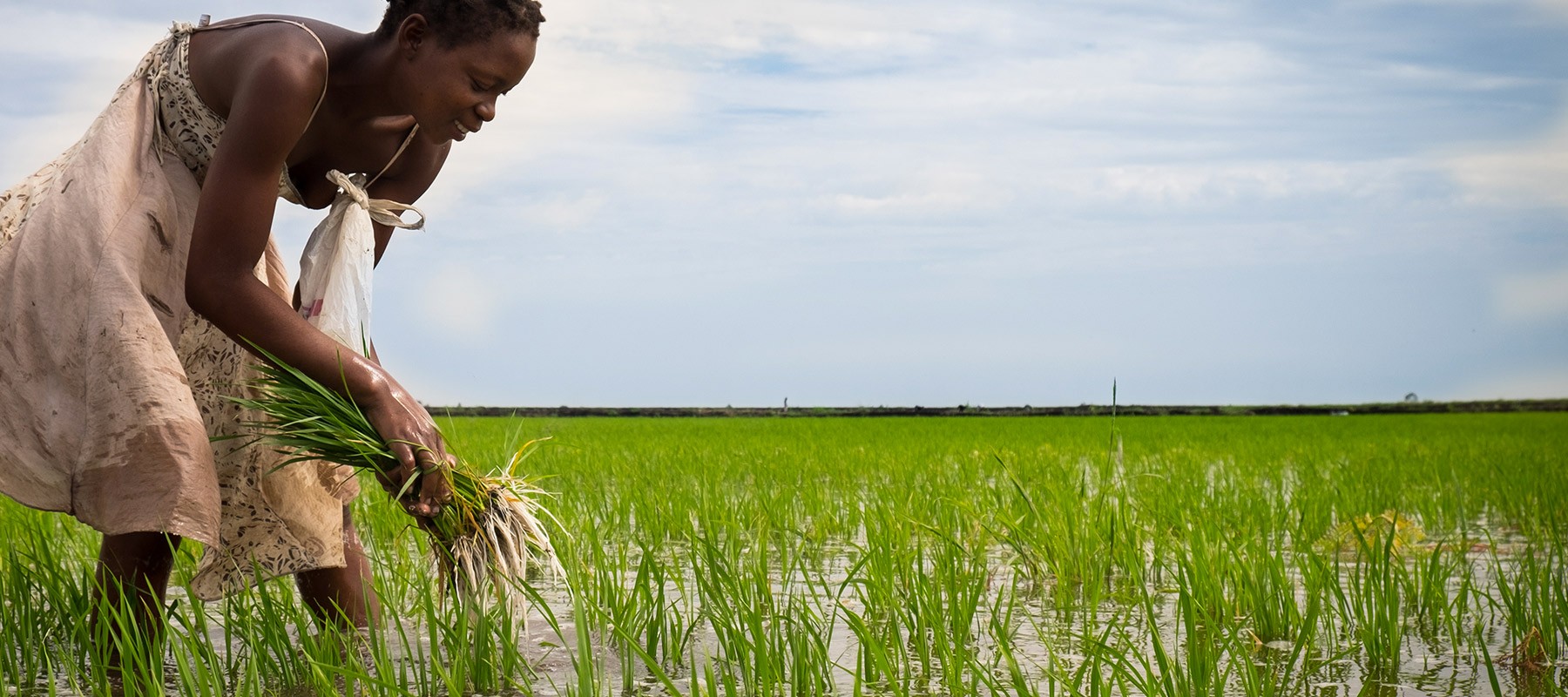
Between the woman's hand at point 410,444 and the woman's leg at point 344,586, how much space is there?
2.51 ft

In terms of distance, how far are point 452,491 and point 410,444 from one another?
14 centimetres

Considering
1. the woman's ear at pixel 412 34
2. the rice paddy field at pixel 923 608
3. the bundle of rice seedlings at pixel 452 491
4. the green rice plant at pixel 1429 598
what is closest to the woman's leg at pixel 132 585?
the rice paddy field at pixel 923 608

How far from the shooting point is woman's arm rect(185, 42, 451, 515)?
197cm

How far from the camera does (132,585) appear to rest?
2.21 meters

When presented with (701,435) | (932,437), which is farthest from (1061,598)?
(701,435)

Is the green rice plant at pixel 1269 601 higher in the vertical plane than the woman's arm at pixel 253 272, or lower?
lower

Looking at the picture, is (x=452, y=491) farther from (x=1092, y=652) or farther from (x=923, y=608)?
(x=1092, y=652)

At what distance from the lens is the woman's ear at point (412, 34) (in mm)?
2111

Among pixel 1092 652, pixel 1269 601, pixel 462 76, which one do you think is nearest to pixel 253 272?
pixel 462 76

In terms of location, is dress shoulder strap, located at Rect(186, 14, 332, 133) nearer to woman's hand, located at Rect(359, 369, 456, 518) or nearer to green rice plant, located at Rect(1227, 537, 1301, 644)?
woman's hand, located at Rect(359, 369, 456, 518)

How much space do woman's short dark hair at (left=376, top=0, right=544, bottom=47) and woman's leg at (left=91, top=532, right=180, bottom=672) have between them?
1.04 m

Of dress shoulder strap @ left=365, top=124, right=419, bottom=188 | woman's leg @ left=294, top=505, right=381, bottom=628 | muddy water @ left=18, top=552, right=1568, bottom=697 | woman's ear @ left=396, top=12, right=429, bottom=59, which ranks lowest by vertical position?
muddy water @ left=18, top=552, right=1568, bottom=697

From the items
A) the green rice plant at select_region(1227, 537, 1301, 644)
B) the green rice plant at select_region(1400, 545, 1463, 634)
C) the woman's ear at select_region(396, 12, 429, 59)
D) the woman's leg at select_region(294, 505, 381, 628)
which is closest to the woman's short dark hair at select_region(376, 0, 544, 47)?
the woman's ear at select_region(396, 12, 429, 59)

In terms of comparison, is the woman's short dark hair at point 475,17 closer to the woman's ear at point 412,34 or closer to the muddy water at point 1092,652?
the woman's ear at point 412,34
